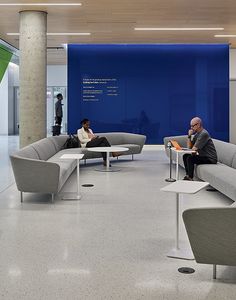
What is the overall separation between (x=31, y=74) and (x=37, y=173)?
13.9 feet

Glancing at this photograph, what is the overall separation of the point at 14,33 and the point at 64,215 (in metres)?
9.45

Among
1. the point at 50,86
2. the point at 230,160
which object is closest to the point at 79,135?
the point at 230,160

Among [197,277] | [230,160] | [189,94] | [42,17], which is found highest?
[42,17]

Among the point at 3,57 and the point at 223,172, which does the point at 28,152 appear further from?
the point at 3,57

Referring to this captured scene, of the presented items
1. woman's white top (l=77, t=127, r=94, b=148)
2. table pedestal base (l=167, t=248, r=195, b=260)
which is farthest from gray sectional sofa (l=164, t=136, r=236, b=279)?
woman's white top (l=77, t=127, r=94, b=148)

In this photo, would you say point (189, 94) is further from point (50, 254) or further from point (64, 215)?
point (50, 254)

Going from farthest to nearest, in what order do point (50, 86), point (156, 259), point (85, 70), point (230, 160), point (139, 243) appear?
1. point (50, 86)
2. point (85, 70)
3. point (230, 160)
4. point (139, 243)
5. point (156, 259)

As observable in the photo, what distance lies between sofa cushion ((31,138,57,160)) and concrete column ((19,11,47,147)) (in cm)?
51

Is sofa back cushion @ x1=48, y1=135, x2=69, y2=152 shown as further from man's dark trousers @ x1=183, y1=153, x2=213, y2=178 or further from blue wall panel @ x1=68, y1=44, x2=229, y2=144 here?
blue wall panel @ x1=68, y1=44, x2=229, y2=144

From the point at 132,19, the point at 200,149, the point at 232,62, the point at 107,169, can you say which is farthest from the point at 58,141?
the point at 232,62

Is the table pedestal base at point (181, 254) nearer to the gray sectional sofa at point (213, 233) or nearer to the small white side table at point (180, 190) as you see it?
the small white side table at point (180, 190)

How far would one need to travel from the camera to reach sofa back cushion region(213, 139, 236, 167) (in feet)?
30.2

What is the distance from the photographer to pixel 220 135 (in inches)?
675

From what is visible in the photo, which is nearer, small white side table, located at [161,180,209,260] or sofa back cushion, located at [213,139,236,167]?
small white side table, located at [161,180,209,260]
